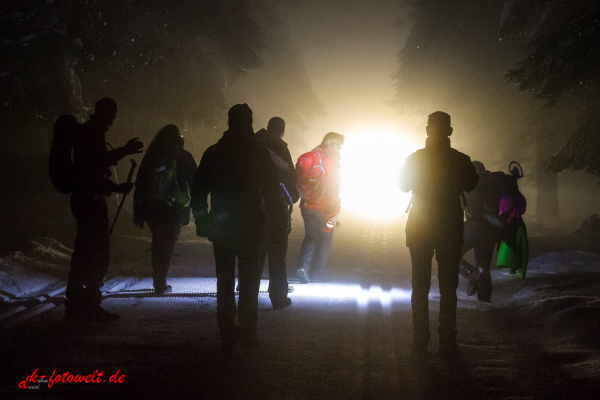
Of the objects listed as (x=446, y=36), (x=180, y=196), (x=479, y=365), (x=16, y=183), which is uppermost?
(x=446, y=36)

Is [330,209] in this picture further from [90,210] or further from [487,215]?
[90,210]

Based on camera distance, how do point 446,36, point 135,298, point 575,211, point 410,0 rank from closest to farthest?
point 135,298 < point 446,36 < point 410,0 < point 575,211

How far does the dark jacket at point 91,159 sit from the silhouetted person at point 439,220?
109 inches

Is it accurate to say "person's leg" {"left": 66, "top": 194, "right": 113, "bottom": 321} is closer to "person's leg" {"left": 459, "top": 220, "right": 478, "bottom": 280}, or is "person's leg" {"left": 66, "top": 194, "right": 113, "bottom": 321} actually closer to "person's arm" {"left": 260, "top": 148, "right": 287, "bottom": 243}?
"person's arm" {"left": 260, "top": 148, "right": 287, "bottom": 243}

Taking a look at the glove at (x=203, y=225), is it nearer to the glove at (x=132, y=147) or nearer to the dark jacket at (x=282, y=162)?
the glove at (x=132, y=147)

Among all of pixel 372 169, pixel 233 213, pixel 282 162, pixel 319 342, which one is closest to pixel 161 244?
pixel 282 162

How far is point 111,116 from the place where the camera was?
4.05 meters

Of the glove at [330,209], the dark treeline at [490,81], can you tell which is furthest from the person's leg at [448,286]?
the dark treeline at [490,81]

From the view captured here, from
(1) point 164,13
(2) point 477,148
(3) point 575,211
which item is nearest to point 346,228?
(2) point 477,148

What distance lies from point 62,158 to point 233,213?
1.66m

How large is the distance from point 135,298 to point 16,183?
478cm

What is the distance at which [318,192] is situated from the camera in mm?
6031

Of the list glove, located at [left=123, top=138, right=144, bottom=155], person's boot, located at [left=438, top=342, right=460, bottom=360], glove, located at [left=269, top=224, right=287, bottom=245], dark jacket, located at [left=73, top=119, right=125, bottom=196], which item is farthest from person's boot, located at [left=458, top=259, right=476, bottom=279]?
dark jacket, located at [left=73, top=119, right=125, bottom=196]

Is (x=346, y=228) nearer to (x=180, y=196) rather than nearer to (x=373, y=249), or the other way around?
(x=373, y=249)
